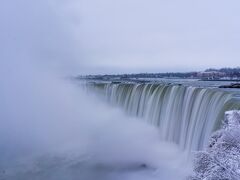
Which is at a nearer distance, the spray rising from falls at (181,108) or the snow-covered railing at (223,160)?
the snow-covered railing at (223,160)

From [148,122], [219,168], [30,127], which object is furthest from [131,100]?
[219,168]

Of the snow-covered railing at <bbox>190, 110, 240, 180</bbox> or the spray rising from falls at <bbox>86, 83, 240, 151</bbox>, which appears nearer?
the snow-covered railing at <bbox>190, 110, 240, 180</bbox>

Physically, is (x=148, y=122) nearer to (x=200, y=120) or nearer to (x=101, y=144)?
(x=101, y=144)

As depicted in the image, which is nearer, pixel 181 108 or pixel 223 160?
pixel 223 160
